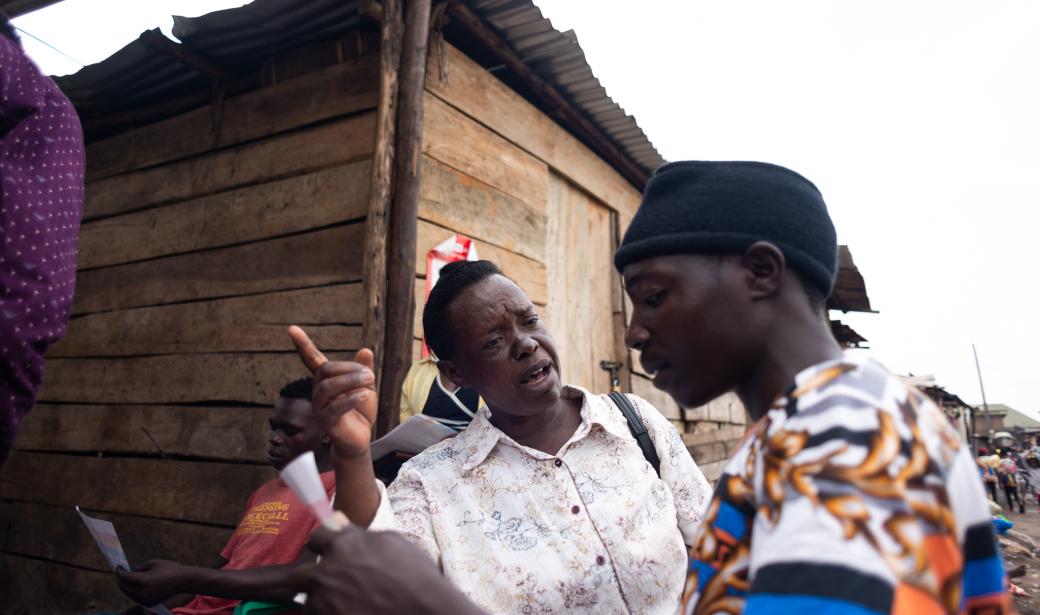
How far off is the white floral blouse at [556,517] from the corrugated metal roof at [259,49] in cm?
286

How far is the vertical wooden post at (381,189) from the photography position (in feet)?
9.94

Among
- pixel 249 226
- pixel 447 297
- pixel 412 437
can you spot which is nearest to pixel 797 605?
pixel 447 297

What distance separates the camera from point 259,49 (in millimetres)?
3770

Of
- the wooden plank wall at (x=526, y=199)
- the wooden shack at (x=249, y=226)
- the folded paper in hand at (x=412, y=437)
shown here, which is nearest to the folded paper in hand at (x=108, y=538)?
the folded paper in hand at (x=412, y=437)

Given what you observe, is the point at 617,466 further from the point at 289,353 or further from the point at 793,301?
the point at 289,353

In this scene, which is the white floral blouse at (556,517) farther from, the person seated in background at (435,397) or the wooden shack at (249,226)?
the wooden shack at (249,226)

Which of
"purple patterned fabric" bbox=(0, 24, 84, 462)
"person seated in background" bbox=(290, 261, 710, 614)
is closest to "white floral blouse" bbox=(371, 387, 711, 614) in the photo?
"person seated in background" bbox=(290, 261, 710, 614)

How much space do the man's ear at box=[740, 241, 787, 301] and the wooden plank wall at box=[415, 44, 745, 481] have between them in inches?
96.9

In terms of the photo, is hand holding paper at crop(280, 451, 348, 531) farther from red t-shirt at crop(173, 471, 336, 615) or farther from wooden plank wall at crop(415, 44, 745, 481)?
wooden plank wall at crop(415, 44, 745, 481)

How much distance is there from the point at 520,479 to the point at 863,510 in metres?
1.12

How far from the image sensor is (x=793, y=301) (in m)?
0.98

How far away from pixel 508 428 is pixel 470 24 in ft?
9.32

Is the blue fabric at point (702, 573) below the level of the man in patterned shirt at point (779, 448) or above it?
below

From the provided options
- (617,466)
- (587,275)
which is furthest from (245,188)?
(617,466)
